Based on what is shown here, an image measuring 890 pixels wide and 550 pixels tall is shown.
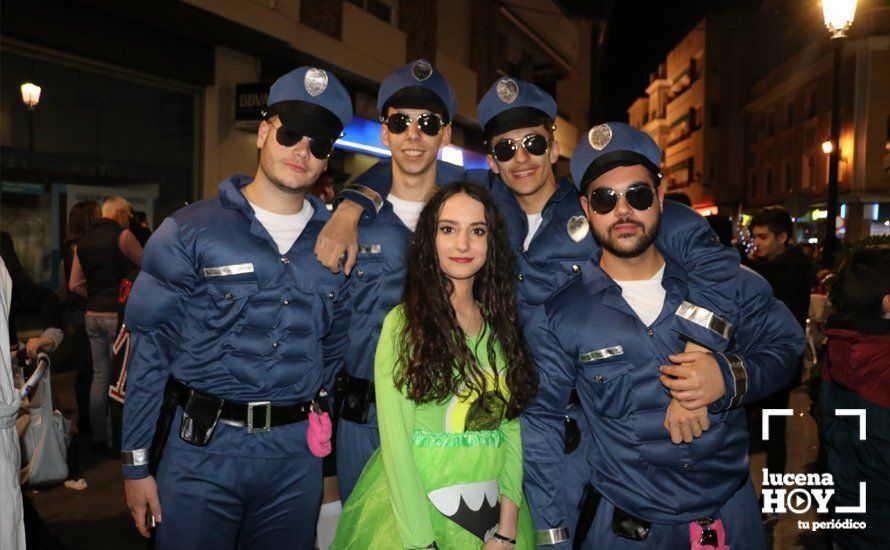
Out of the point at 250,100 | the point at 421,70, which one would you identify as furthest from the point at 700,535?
the point at 250,100

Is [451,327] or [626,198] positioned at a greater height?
[626,198]

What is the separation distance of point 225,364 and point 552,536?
5.15ft

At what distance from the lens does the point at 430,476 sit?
2.71m

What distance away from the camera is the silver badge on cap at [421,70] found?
3916mm

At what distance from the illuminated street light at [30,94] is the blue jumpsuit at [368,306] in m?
7.93

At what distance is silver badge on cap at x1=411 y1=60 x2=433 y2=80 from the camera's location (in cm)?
392

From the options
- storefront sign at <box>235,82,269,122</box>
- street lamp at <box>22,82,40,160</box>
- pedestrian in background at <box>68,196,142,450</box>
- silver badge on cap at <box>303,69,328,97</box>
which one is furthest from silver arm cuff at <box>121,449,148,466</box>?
storefront sign at <box>235,82,269,122</box>

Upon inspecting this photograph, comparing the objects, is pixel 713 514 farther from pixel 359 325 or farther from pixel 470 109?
pixel 470 109

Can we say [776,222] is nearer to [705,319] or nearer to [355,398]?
[705,319]

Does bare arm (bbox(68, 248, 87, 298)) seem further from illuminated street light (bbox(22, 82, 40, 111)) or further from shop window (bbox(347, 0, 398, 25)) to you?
shop window (bbox(347, 0, 398, 25))

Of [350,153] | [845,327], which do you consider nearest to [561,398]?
[845,327]

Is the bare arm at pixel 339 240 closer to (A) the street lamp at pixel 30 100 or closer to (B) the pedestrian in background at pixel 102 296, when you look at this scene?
(B) the pedestrian in background at pixel 102 296

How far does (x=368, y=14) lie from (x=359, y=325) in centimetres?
1239

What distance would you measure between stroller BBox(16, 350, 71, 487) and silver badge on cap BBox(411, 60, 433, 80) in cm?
271
